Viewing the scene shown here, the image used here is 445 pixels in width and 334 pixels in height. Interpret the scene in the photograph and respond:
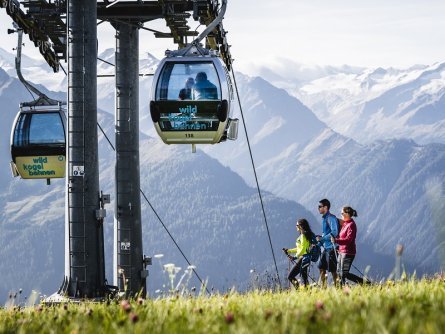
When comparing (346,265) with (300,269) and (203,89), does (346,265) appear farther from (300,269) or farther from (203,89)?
(203,89)

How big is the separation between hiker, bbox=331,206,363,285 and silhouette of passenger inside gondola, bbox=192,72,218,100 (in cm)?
287

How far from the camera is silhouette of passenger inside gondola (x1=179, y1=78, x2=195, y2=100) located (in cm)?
1475

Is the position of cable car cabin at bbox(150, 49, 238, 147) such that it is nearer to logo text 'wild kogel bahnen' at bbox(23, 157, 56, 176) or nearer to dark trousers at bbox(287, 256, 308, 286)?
dark trousers at bbox(287, 256, 308, 286)

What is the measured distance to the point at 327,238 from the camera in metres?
14.6

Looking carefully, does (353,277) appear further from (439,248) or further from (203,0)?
(439,248)

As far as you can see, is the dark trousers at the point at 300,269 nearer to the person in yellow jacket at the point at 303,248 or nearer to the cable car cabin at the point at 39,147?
the person in yellow jacket at the point at 303,248

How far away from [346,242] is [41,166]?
8686 mm

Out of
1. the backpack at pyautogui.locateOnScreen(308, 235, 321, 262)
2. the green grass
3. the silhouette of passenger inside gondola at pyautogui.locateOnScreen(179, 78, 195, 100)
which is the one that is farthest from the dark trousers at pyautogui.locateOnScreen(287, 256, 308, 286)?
the green grass

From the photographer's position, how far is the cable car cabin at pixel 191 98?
578 inches

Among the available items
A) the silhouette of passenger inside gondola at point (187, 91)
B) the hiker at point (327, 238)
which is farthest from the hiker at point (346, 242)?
the silhouette of passenger inside gondola at point (187, 91)

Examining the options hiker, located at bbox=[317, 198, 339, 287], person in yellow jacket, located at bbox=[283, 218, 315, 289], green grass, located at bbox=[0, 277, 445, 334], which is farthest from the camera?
person in yellow jacket, located at bbox=[283, 218, 315, 289]

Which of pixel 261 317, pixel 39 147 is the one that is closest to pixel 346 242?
pixel 39 147

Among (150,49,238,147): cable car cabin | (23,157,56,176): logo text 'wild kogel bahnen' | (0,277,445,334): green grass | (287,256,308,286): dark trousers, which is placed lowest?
(287,256,308,286): dark trousers

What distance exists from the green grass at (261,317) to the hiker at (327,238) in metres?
7.97
